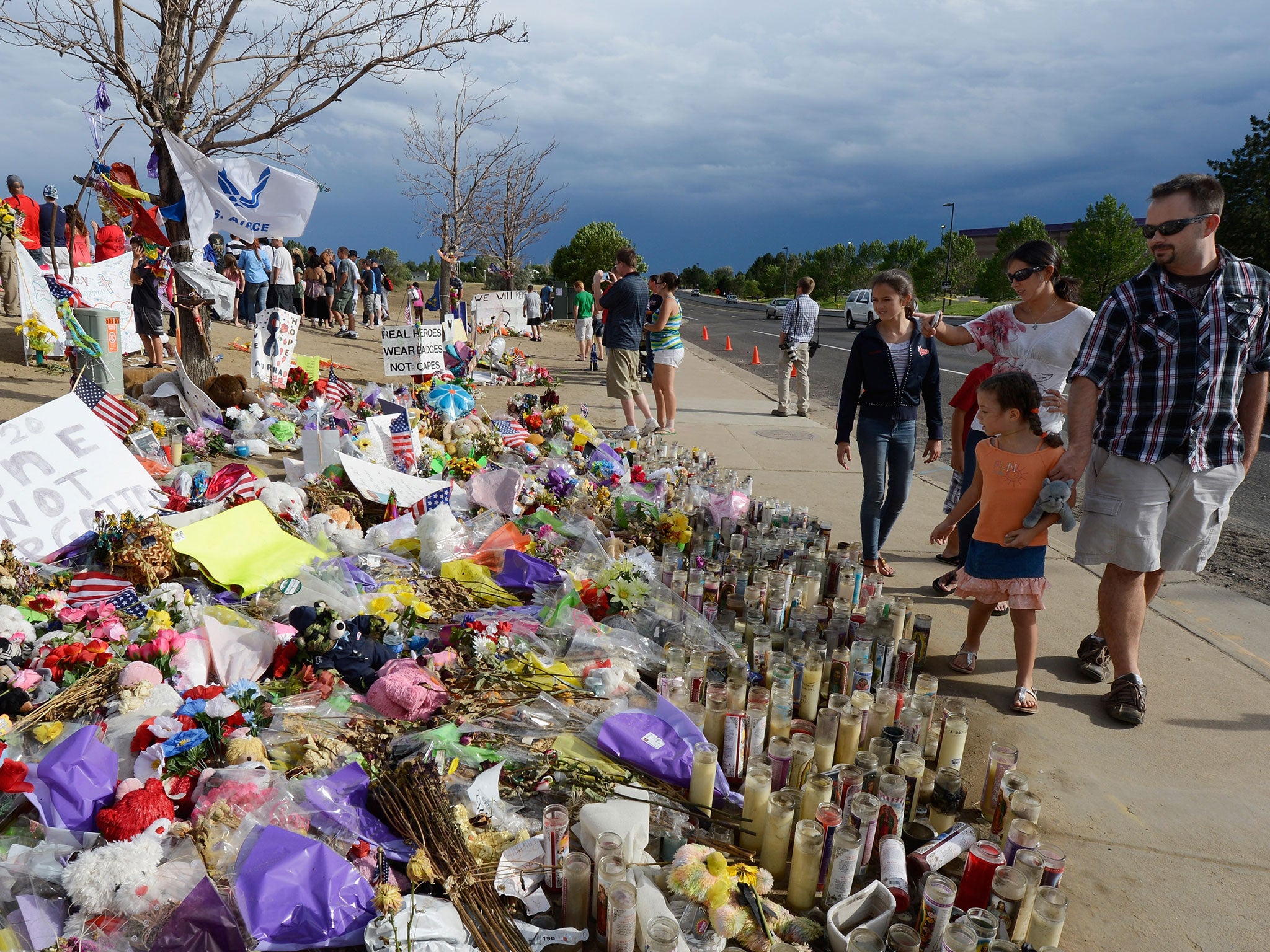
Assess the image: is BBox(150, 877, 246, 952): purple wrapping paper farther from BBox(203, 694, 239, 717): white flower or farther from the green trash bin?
the green trash bin

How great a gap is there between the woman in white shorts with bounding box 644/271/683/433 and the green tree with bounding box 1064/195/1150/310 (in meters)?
33.4

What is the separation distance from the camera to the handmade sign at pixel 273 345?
25.7 feet

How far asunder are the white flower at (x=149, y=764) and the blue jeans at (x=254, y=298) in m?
13.5

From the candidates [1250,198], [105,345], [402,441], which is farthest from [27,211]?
[1250,198]

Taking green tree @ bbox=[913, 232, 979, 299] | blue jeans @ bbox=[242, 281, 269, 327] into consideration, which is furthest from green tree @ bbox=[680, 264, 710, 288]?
blue jeans @ bbox=[242, 281, 269, 327]

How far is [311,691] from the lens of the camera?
3.06 m

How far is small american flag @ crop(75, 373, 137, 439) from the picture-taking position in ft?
16.3

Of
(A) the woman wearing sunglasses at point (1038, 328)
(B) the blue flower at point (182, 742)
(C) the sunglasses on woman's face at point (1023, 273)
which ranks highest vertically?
(C) the sunglasses on woman's face at point (1023, 273)

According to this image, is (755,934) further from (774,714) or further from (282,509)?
(282,509)

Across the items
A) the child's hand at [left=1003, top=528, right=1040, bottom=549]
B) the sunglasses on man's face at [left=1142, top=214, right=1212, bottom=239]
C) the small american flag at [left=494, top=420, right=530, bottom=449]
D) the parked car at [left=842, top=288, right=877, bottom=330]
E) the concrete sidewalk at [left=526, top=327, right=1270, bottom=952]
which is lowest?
the concrete sidewalk at [left=526, top=327, right=1270, bottom=952]

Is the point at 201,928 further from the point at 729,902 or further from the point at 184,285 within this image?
the point at 184,285

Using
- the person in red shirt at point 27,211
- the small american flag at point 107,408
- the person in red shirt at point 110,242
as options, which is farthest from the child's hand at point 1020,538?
the person in red shirt at point 27,211

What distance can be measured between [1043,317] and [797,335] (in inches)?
241

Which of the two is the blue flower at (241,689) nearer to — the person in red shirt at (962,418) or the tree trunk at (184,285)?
the person in red shirt at (962,418)
